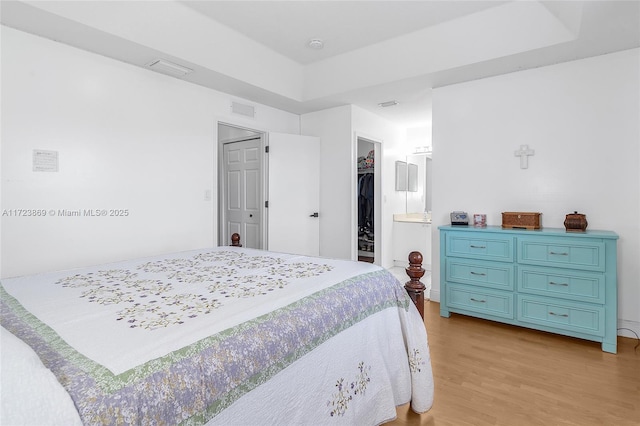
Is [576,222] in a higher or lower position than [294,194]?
lower

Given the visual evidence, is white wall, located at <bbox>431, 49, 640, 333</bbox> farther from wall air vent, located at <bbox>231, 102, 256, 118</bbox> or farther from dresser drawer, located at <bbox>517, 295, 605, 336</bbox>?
wall air vent, located at <bbox>231, 102, 256, 118</bbox>

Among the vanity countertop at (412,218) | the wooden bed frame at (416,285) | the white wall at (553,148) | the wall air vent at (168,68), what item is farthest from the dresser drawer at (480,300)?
the wall air vent at (168,68)

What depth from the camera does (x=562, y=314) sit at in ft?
9.19

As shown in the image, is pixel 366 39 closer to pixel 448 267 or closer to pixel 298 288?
pixel 448 267

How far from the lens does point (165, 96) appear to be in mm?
→ 3293

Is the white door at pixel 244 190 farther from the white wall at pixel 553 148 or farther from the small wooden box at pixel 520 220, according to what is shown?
the small wooden box at pixel 520 220

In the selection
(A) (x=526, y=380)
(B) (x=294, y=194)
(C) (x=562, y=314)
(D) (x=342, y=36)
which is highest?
(D) (x=342, y=36)

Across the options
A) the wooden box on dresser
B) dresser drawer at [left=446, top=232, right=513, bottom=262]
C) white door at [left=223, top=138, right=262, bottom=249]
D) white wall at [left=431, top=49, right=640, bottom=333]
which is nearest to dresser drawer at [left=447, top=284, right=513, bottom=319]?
the wooden box on dresser

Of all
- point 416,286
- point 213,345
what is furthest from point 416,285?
point 213,345

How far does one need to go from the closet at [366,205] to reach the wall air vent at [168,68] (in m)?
3.14

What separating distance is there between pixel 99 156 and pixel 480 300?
12.0ft

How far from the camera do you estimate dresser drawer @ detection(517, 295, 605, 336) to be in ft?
8.76

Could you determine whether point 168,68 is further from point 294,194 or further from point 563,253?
point 563,253

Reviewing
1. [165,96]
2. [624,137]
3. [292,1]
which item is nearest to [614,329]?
[624,137]
